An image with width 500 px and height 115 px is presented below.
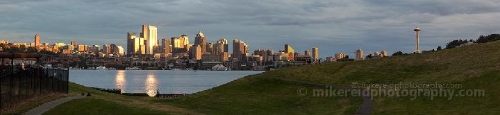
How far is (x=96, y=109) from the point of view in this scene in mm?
39594

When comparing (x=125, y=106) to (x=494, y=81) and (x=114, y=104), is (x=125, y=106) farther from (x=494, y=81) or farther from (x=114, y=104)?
(x=494, y=81)

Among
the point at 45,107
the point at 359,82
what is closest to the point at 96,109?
the point at 45,107

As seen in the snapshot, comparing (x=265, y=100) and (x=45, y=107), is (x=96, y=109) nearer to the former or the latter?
(x=45, y=107)

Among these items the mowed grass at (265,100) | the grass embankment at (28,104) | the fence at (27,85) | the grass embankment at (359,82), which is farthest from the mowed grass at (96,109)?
the mowed grass at (265,100)

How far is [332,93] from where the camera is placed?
5547cm

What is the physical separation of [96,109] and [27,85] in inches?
370

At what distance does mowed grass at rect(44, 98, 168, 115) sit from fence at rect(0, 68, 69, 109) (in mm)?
3239

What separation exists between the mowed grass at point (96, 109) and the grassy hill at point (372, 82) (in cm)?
813

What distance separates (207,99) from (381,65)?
24.4 meters

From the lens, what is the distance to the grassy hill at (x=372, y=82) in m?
42.1

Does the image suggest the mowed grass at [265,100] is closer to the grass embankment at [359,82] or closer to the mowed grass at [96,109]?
the grass embankment at [359,82]

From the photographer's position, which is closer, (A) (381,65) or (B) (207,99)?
(B) (207,99)

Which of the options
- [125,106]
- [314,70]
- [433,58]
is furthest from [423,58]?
[125,106]

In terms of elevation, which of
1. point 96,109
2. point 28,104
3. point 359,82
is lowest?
point 96,109
